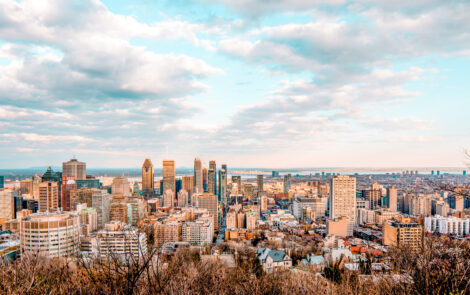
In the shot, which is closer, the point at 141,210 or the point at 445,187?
the point at 445,187

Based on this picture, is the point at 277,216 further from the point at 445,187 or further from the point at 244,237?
the point at 445,187

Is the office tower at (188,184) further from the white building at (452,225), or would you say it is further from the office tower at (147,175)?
the white building at (452,225)

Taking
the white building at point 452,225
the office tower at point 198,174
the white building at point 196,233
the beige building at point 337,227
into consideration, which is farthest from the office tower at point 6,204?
the white building at point 452,225

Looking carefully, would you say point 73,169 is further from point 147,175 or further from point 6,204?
point 6,204

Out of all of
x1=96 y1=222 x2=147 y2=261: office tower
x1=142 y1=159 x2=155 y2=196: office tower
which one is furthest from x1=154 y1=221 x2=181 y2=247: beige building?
x1=142 y1=159 x2=155 y2=196: office tower

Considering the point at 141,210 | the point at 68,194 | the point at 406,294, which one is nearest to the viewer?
the point at 406,294

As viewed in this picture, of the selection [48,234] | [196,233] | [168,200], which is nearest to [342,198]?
[196,233]

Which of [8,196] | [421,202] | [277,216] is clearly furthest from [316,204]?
[8,196]
